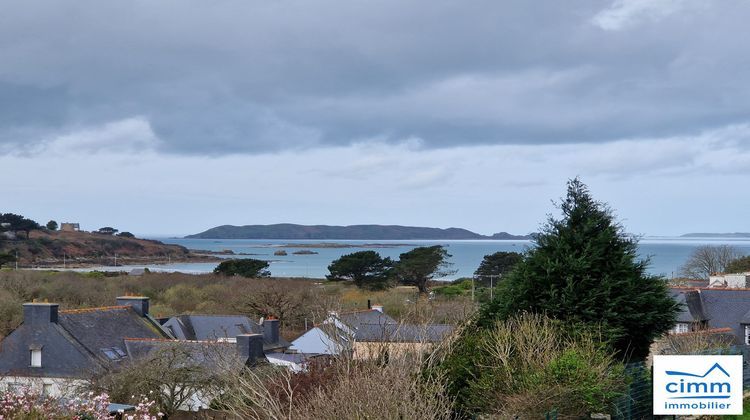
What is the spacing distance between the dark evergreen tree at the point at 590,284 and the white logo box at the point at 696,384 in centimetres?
288

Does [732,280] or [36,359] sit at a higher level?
[732,280]

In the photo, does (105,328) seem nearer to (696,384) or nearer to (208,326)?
(208,326)

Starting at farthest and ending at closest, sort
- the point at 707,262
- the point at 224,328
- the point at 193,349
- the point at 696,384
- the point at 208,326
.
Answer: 1. the point at 707,262
2. the point at 208,326
3. the point at 224,328
4. the point at 193,349
5. the point at 696,384

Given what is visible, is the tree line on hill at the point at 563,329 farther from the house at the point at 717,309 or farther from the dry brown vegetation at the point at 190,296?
the dry brown vegetation at the point at 190,296

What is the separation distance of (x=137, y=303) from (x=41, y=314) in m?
6.53

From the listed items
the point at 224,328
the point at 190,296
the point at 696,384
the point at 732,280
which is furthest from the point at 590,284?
the point at 190,296

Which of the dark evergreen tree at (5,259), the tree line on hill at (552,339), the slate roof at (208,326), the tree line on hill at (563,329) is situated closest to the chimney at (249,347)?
the slate roof at (208,326)

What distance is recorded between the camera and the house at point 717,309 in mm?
31406

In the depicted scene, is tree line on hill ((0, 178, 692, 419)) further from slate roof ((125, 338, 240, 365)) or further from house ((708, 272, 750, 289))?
house ((708, 272, 750, 289))

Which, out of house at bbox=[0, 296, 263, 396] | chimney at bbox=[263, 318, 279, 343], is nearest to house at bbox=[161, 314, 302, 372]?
chimney at bbox=[263, 318, 279, 343]

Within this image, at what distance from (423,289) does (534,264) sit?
63987mm

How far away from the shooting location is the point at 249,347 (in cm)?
2928

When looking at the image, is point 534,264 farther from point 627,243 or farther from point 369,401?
point 369,401

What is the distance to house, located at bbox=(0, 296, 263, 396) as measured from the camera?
3023 centimetres
